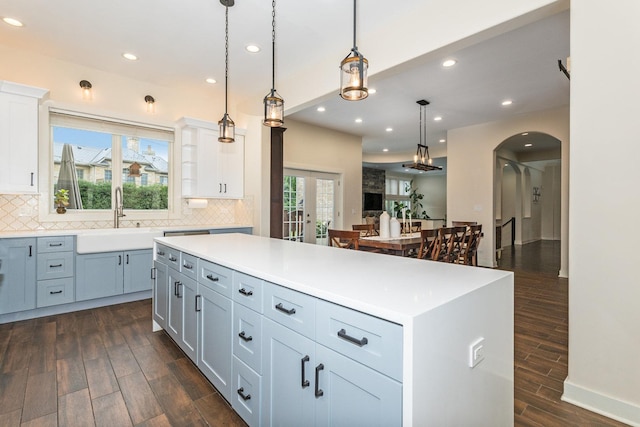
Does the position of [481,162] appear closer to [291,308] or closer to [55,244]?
[291,308]

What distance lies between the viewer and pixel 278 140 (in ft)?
16.5

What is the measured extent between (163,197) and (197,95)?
1.74m

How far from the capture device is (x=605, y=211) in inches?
71.5

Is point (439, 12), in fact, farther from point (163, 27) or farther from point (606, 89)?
point (163, 27)

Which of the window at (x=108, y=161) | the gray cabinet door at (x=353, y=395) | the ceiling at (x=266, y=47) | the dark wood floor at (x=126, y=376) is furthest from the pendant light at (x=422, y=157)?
the gray cabinet door at (x=353, y=395)

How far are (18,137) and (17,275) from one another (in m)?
1.49

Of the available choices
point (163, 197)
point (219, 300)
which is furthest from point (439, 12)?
point (163, 197)

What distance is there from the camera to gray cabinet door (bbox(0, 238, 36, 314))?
3096mm

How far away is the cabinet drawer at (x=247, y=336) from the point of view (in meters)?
1.52

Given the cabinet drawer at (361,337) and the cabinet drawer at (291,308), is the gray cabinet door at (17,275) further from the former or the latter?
the cabinet drawer at (361,337)

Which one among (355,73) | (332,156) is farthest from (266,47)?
(332,156)

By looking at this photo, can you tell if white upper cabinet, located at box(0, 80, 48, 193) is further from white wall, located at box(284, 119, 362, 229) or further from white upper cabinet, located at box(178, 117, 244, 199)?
white wall, located at box(284, 119, 362, 229)

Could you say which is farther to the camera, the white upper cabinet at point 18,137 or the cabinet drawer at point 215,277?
the white upper cabinet at point 18,137

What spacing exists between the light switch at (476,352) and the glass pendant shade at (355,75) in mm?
1593
